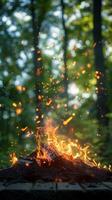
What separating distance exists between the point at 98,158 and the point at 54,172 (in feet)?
21.1

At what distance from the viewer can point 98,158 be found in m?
12.7

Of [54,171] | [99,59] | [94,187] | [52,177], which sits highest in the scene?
[99,59]

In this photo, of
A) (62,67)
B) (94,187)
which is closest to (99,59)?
(62,67)

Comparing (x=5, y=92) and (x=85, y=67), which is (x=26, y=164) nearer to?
(x=5, y=92)

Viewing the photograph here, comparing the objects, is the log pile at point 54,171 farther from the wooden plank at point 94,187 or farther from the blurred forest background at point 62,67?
the blurred forest background at point 62,67

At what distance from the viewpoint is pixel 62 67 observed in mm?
21156

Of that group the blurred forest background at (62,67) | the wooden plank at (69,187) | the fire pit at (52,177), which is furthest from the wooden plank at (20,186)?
the blurred forest background at (62,67)

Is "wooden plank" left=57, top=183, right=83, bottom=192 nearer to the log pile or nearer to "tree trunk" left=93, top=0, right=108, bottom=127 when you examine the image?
the log pile

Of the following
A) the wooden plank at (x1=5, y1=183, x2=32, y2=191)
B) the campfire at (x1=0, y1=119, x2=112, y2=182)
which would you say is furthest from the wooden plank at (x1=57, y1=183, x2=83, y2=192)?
the campfire at (x1=0, y1=119, x2=112, y2=182)

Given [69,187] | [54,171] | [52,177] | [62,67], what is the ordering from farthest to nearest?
[62,67] → [54,171] → [52,177] → [69,187]

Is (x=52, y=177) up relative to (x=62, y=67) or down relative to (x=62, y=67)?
down

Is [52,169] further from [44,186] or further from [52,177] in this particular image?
[44,186]

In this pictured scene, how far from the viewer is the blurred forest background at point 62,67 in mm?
15102

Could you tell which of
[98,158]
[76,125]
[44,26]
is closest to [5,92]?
[98,158]
